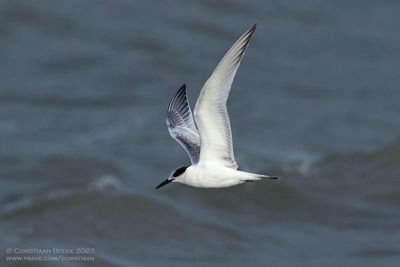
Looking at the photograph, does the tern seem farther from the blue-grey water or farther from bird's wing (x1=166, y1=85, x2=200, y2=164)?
the blue-grey water

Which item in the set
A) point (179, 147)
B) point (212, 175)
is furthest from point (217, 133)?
point (179, 147)

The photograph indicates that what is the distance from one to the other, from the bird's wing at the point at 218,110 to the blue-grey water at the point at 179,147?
211 inches

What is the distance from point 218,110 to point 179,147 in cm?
936

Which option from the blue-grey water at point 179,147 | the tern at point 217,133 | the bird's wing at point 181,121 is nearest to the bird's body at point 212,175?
the tern at point 217,133

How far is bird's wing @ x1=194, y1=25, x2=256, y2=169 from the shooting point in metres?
9.59

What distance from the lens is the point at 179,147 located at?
19125 mm

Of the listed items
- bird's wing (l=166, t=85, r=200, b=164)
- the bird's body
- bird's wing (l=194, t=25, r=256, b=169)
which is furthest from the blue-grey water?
bird's wing (l=194, t=25, r=256, b=169)

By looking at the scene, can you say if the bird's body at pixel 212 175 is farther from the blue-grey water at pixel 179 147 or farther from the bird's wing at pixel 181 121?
the blue-grey water at pixel 179 147

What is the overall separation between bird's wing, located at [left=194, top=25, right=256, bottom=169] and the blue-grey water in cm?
536

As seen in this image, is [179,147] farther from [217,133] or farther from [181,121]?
[217,133]

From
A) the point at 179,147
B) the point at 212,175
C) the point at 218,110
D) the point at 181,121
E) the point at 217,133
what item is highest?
the point at 179,147

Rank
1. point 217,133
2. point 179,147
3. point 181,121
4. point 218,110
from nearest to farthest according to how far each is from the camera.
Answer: point 218,110 → point 217,133 → point 181,121 → point 179,147

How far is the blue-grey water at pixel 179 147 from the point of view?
1616cm

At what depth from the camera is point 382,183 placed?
18.3m
